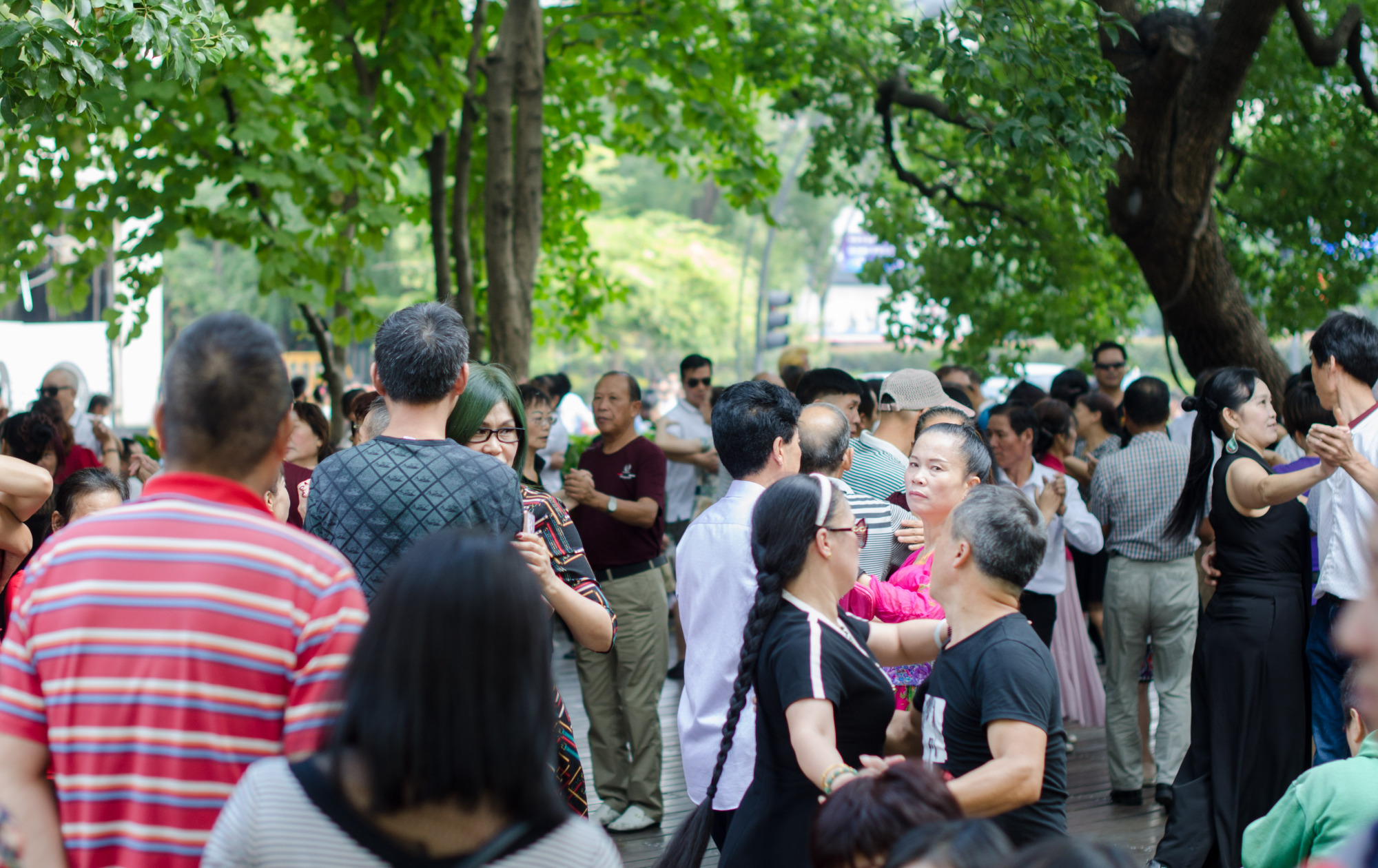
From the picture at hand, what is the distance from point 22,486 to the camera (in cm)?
321

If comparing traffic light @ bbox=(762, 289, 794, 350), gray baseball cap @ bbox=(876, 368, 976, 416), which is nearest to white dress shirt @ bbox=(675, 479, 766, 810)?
gray baseball cap @ bbox=(876, 368, 976, 416)

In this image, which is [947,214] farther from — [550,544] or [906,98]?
[550,544]

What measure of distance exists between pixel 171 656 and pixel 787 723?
1.30 m

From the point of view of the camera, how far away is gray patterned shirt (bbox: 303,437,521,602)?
2.49 m

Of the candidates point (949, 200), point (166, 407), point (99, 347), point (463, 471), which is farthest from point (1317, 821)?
point (99, 347)

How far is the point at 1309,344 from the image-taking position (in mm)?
4391

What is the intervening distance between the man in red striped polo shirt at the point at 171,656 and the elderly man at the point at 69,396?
7.41m

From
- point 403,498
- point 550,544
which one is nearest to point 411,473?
point 403,498

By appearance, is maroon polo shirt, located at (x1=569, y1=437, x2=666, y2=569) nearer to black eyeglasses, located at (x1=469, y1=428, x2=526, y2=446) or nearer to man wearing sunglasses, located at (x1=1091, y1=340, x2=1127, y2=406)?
black eyeglasses, located at (x1=469, y1=428, x2=526, y2=446)

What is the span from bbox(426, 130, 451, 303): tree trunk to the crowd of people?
4.60 metres

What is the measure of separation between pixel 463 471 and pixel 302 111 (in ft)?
20.1

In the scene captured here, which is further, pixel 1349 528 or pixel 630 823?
pixel 630 823

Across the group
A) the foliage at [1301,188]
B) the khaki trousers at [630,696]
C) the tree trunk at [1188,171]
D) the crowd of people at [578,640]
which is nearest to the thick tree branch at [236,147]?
the crowd of people at [578,640]

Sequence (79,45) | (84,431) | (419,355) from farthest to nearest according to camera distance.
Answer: (84,431), (79,45), (419,355)
